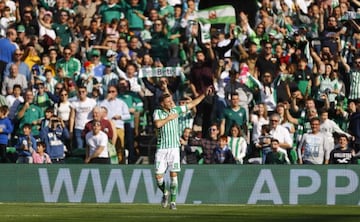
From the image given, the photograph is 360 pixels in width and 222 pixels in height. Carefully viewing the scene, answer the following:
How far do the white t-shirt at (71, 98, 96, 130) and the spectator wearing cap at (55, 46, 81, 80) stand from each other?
138 centimetres

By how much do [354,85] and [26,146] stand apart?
746cm

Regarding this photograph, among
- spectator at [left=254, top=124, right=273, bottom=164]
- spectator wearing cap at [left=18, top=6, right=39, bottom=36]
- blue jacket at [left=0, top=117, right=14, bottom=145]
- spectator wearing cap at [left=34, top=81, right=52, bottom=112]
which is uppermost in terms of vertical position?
spectator wearing cap at [left=18, top=6, right=39, bottom=36]

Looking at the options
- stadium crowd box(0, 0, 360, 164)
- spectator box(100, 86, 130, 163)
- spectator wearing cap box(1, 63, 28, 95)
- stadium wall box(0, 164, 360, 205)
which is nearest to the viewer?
stadium wall box(0, 164, 360, 205)

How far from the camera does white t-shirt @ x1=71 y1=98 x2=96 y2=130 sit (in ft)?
87.7

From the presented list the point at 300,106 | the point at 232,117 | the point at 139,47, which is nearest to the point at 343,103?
the point at 300,106

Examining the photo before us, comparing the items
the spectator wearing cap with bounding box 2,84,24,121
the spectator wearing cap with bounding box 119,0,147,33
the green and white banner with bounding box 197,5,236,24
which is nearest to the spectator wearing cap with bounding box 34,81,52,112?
the spectator wearing cap with bounding box 2,84,24,121

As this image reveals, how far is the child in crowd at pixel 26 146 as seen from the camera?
26.3 metres

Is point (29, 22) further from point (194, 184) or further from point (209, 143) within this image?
point (194, 184)

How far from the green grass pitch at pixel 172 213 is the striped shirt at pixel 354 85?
12.3 feet

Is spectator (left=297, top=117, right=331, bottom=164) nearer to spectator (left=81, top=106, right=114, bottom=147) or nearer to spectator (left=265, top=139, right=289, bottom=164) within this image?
spectator (left=265, top=139, right=289, bottom=164)

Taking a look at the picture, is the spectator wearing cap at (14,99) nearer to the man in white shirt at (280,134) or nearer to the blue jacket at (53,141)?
the blue jacket at (53,141)

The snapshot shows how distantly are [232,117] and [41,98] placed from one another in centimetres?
441

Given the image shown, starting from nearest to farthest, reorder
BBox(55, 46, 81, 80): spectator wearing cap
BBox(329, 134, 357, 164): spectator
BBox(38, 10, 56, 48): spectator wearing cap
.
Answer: BBox(329, 134, 357, 164): spectator, BBox(55, 46, 81, 80): spectator wearing cap, BBox(38, 10, 56, 48): spectator wearing cap

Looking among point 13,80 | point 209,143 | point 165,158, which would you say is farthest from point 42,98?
point 165,158
